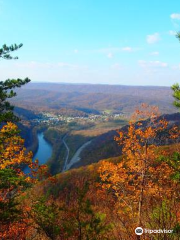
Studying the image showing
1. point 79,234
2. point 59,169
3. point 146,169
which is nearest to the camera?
point 79,234

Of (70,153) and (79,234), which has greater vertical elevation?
(79,234)

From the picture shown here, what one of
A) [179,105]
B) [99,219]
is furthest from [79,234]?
[179,105]

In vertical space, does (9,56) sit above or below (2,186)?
above

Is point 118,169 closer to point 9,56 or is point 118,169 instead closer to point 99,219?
point 99,219

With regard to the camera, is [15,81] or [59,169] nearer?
[15,81]

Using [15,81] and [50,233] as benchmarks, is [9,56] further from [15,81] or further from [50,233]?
[50,233]

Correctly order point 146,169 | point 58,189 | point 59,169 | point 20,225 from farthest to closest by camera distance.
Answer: point 59,169 → point 58,189 → point 20,225 → point 146,169

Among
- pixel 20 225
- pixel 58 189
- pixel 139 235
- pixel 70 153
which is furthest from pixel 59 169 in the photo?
pixel 139 235

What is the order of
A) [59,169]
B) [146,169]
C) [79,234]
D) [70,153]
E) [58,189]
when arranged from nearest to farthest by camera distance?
[79,234], [146,169], [58,189], [59,169], [70,153]

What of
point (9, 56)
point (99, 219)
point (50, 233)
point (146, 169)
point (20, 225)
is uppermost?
point (9, 56)
